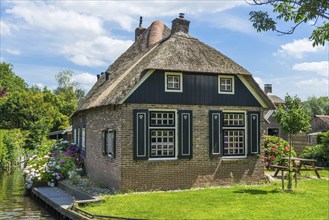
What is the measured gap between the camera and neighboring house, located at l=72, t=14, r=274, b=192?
1425 cm

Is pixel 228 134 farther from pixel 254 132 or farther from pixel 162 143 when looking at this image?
pixel 162 143

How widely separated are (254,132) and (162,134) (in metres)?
3.96

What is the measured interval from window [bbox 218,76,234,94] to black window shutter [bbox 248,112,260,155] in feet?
4.19

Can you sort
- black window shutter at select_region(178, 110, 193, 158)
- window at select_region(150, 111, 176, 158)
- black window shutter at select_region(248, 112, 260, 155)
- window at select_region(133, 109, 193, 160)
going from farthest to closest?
black window shutter at select_region(248, 112, 260, 155), black window shutter at select_region(178, 110, 193, 158), window at select_region(150, 111, 176, 158), window at select_region(133, 109, 193, 160)

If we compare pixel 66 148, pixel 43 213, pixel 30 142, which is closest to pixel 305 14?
pixel 43 213

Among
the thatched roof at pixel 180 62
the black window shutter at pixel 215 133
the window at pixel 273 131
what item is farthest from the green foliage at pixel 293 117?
the window at pixel 273 131

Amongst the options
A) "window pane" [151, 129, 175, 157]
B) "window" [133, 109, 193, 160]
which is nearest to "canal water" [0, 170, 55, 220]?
"window" [133, 109, 193, 160]

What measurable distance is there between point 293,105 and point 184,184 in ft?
Answer: 16.0

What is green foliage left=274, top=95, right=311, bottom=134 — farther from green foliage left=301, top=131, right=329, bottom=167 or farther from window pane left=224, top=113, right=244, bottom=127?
green foliage left=301, top=131, right=329, bottom=167

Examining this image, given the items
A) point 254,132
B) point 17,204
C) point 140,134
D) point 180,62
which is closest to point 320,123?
point 254,132

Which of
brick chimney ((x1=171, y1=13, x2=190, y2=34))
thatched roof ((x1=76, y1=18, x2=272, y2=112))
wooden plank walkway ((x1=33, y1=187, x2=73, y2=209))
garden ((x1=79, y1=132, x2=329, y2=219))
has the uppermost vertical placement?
brick chimney ((x1=171, y1=13, x2=190, y2=34))

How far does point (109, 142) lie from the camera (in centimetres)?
1552

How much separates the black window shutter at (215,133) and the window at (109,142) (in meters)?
3.67

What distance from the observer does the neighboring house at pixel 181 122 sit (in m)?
14.2
